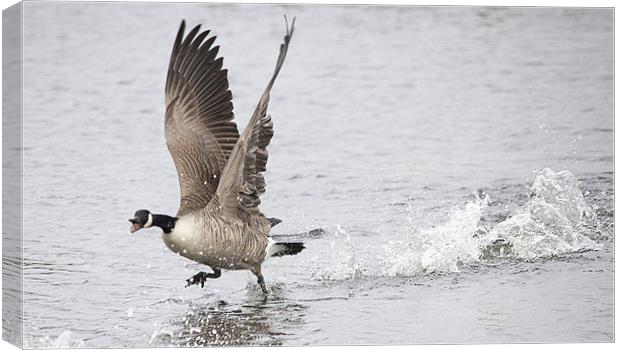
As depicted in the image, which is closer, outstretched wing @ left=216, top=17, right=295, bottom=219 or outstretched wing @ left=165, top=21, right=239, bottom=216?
outstretched wing @ left=216, top=17, right=295, bottom=219

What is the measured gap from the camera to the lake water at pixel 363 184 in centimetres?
816

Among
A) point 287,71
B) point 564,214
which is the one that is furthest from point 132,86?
point 564,214

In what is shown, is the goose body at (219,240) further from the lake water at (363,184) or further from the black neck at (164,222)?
the lake water at (363,184)

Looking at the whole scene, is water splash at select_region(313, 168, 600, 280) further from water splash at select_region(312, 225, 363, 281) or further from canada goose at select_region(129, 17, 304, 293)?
canada goose at select_region(129, 17, 304, 293)

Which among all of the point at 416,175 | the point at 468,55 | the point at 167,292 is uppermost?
the point at 468,55

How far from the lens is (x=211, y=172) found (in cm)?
859

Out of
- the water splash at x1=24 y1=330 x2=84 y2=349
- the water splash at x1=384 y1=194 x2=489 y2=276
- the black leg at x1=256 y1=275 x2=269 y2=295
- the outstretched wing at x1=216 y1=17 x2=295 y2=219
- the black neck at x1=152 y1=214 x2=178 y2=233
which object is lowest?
the water splash at x1=24 y1=330 x2=84 y2=349

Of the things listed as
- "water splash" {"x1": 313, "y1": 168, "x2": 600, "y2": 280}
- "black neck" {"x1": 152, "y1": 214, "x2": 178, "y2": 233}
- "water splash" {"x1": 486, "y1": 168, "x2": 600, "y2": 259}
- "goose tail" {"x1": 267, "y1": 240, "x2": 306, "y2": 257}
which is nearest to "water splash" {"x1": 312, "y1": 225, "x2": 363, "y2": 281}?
"water splash" {"x1": 313, "y1": 168, "x2": 600, "y2": 280}

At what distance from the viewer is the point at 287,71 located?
10852 mm

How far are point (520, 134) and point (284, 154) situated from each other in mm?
1978

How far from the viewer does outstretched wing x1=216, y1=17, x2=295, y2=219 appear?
758cm

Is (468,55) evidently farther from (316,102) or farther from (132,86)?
(132,86)

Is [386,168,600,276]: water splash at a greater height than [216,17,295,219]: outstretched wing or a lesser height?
lesser

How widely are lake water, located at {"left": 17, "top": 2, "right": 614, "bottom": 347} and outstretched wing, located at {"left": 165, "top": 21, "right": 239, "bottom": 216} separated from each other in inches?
10.5
